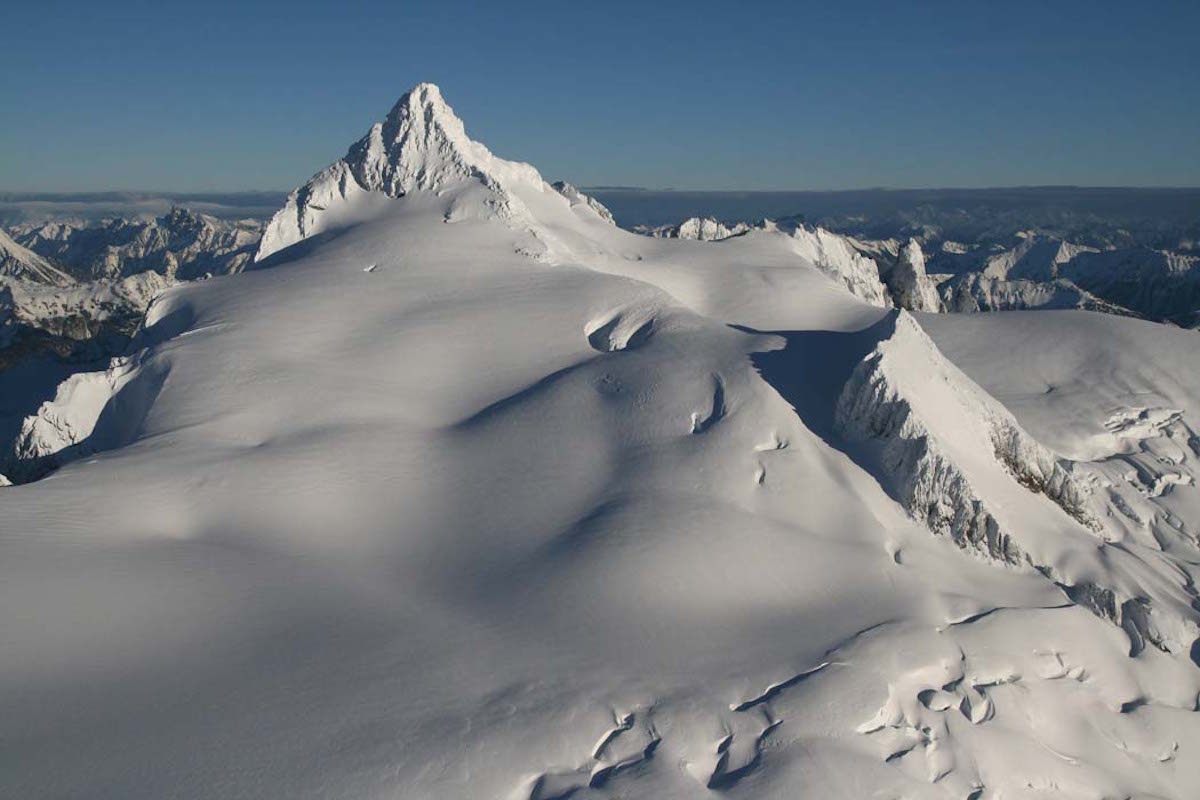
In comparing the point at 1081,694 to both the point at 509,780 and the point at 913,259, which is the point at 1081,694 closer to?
the point at 509,780

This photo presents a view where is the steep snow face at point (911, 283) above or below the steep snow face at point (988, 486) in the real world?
above

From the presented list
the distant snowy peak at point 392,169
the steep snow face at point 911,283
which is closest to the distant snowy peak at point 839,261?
the steep snow face at point 911,283

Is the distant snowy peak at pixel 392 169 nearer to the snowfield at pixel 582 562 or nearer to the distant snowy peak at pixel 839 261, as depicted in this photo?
the snowfield at pixel 582 562

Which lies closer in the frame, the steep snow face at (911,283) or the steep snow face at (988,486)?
the steep snow face at (988,486)

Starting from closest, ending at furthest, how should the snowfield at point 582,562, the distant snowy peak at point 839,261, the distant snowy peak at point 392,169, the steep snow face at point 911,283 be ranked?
the snowfield at point 582,562 < the distant snowy peak at point 392,169 < the distant snowy peak at point 839,261 < the steep snow face at point 911,283

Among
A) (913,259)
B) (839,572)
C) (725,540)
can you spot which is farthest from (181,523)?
(913,259)

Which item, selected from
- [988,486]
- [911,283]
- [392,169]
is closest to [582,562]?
[988,486]

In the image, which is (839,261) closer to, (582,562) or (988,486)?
(988,486)
